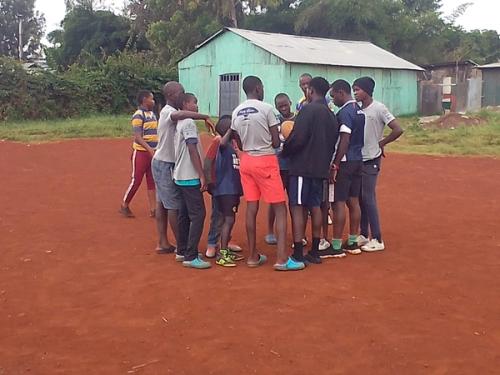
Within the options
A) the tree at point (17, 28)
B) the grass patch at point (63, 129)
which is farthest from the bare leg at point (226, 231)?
the tree at point (17, 28)

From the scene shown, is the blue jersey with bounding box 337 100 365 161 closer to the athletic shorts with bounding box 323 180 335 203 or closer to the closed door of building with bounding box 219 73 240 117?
the athletic shorts with bounding box 323 180 335 203

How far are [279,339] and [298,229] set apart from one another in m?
1.77

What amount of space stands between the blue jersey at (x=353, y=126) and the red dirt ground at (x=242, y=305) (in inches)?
39.9

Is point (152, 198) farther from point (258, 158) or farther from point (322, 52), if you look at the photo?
point (322, 52)

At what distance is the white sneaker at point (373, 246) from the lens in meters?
6.18

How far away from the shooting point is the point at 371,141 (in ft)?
20.0

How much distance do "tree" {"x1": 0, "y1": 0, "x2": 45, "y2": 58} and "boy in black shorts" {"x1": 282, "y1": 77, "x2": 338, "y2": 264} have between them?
→ 191 feet

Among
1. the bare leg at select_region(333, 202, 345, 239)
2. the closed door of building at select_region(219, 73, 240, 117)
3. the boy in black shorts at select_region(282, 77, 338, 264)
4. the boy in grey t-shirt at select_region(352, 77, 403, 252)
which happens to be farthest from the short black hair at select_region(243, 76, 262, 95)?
the closed door of building at select_region(219, 73, 240, 117)

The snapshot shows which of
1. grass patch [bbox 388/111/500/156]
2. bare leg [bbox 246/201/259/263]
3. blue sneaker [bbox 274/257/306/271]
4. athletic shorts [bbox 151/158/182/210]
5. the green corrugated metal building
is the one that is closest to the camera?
blue sneaker [bbox 274/257/306/271]

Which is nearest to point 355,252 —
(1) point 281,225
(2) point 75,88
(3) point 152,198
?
(1) point 281,225

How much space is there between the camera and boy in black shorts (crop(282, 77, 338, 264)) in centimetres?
550

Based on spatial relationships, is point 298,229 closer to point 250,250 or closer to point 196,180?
point 250,250

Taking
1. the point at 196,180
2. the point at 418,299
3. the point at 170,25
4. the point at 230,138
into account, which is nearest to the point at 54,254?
the point at 196,180

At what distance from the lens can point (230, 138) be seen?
5.68 meters
